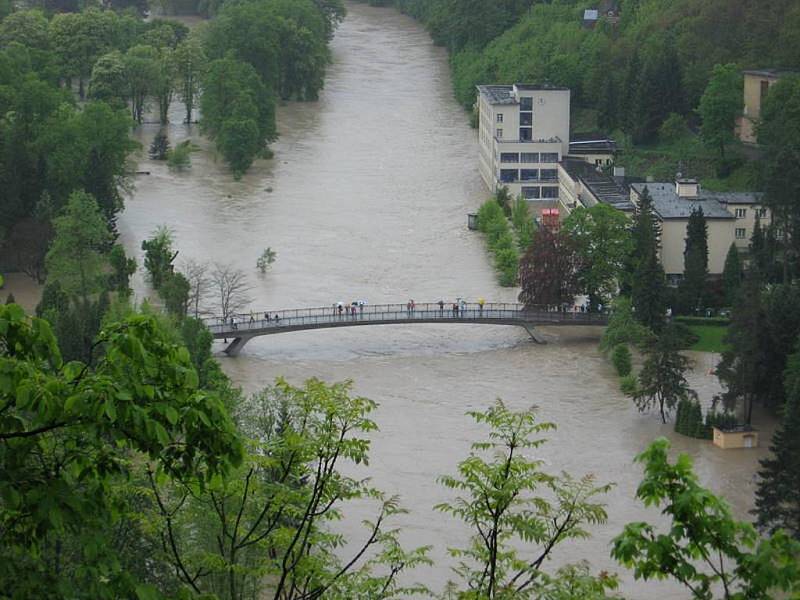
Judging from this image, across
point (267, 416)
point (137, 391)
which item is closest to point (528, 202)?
point (267, 416)

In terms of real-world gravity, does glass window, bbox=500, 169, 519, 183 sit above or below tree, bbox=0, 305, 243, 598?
below

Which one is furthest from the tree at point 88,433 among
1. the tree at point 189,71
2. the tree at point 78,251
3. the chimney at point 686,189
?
the tree at point 189,71

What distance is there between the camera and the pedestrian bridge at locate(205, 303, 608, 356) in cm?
3453

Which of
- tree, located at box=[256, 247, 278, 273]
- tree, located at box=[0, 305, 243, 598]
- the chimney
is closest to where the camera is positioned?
tree, located at box=[0, 305, 243, 598]

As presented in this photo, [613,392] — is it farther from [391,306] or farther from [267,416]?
[267,416]

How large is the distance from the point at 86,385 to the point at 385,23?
247 feet

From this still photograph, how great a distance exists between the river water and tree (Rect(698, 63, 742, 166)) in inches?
249

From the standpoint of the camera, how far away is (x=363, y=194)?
160 feet

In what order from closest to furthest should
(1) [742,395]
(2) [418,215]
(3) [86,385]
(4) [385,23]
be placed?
(3) [86,385] → (1) [742,395] → (2) [418,215] → (4) [385,23]

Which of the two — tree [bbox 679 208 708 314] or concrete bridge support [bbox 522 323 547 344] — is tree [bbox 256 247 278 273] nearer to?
concrete bridge support [bbox 522 323 547 344]

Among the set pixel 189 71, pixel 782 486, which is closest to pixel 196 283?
pixel 782 486

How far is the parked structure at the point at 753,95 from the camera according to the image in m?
49.2

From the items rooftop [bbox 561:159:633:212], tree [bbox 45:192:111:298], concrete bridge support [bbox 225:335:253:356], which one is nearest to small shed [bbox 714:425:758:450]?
concrete bridge support [bbox 225:335:253:356]

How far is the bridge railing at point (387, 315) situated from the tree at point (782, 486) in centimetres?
1024
